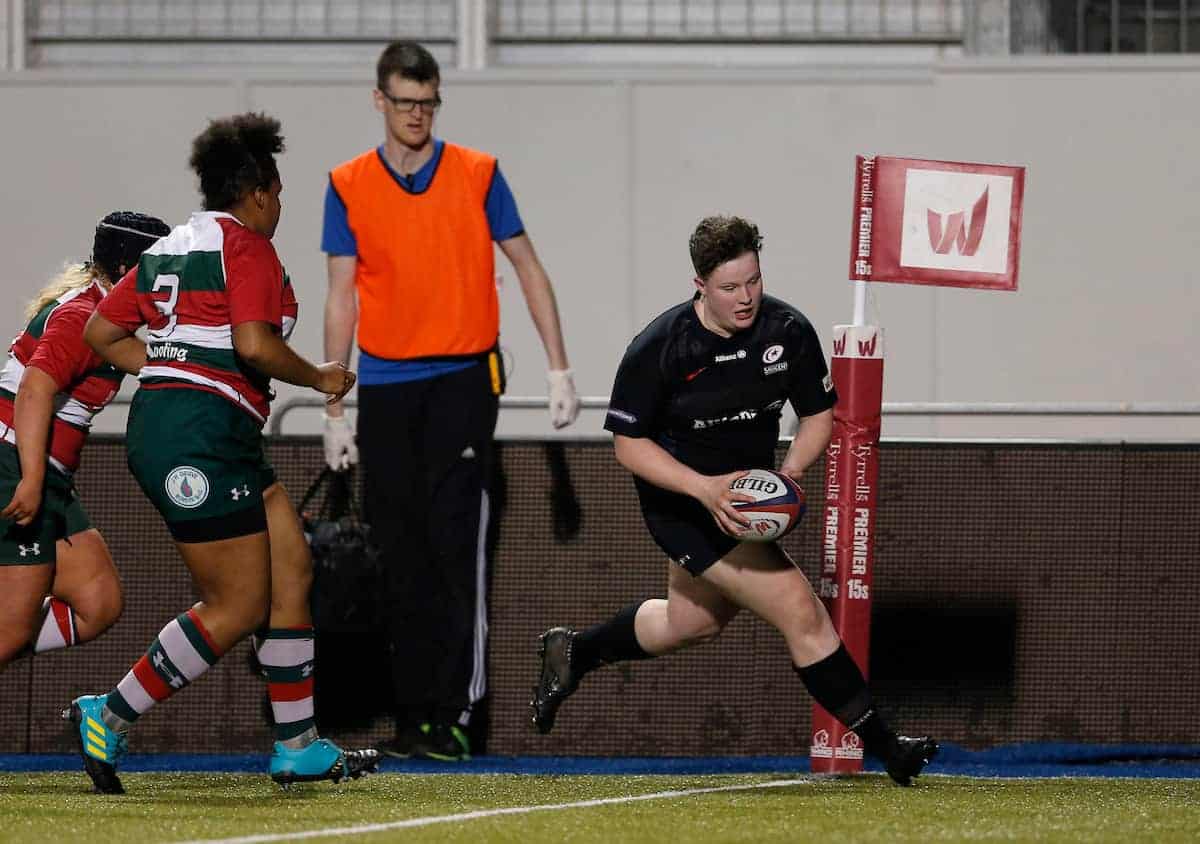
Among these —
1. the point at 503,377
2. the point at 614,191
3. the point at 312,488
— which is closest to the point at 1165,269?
the point at 614,191

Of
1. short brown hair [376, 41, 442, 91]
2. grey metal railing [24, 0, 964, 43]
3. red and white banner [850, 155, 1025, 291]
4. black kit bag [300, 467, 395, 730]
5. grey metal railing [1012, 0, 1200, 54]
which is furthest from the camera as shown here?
grey metal railing [24, 0, 964, 43]

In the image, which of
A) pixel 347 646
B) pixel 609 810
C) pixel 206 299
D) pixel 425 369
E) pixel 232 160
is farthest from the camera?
pixel 347 646

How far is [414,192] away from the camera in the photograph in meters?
6.89

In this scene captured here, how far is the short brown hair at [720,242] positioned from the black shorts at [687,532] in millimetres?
689

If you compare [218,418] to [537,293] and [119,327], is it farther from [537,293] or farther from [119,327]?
[537,293]

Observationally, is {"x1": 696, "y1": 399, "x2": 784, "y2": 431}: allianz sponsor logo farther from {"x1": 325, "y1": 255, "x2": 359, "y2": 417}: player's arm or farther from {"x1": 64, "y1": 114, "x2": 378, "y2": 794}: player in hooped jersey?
{"x1": 325, "y1": 255, "x2": 359, "y2": 417}: player's arm

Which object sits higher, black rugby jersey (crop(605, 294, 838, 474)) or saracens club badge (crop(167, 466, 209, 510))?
black rugby jersey (crop(605, 294, 838, 474))

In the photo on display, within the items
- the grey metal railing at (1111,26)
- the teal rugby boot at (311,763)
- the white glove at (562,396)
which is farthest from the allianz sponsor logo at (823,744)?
the grey metal railing at (1111,26)

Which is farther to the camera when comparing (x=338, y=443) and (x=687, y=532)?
(x=338, y=443)

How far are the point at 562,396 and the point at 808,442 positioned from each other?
4.20ft

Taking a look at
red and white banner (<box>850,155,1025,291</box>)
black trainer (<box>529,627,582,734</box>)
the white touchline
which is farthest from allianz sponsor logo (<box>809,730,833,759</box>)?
red and white banner (<box>850,155,1025,291</box>)

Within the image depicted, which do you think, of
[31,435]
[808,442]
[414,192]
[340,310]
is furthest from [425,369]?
[31,435]

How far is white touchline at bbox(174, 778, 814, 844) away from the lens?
4.30 m

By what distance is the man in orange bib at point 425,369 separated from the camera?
22.4ft
